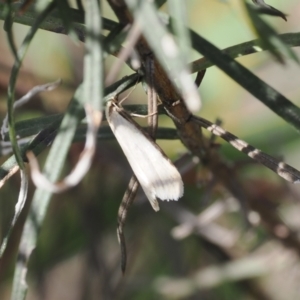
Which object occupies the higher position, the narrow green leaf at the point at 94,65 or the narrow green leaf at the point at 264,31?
the narrow green leaf at the point at 264,31

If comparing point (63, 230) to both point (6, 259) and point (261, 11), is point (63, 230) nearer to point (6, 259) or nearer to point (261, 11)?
point (6, 259)

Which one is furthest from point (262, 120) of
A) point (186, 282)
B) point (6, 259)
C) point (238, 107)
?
point (6, 259)

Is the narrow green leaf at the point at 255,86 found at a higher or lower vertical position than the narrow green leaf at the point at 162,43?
lower

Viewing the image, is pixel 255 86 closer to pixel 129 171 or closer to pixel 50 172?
pixel 50 172

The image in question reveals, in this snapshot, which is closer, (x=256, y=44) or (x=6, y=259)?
(x=256, y=44)

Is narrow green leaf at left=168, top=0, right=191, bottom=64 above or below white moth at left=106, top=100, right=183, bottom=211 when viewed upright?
above

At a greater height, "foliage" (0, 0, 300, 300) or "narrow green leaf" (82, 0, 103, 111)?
"narrow green leaf" (82, 0, 103, 111)

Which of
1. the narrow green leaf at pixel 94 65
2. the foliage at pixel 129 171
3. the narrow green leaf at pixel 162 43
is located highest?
the narrow green leaf at pixel 162 43

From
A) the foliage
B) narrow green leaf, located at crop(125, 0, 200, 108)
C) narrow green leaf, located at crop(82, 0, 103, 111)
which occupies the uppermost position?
narrow green leaf, located at crop(125, 0, 200, 108)

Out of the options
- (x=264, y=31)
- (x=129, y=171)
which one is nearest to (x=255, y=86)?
(x=264, y=31)
